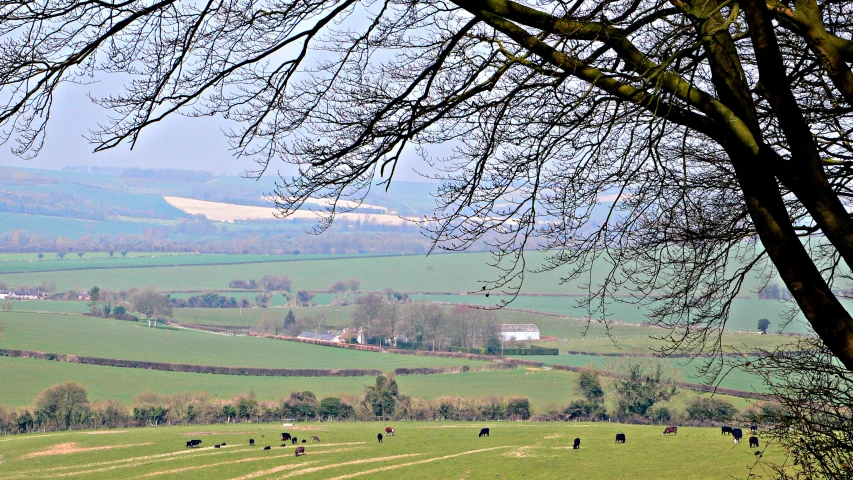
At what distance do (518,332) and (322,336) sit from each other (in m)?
20.4

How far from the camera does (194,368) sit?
57.5 m

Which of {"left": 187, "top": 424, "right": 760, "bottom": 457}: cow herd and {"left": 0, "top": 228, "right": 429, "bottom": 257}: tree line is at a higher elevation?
{"left": 0, "top": 228, "right": 429, "bottom": 257}: tree line

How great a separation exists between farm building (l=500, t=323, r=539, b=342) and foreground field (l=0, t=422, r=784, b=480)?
27773 mm

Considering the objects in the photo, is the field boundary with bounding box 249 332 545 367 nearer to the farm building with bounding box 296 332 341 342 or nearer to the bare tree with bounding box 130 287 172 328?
the farm building with bounding box 296 332 341 342

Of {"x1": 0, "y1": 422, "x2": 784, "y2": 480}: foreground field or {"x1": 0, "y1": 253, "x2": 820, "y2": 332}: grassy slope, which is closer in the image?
{"x1": 0, "y1": 422, "x2": 784, "y2": 480}: foreground field

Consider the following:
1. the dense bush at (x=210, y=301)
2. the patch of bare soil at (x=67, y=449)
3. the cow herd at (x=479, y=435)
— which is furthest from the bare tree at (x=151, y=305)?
the cow herd at (x=479, y=435)

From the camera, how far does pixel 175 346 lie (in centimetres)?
6525

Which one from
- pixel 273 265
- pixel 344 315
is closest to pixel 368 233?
pixel 273 265

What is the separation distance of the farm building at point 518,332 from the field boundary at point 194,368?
1604 cm

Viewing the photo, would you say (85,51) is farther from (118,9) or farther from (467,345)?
(467,345)

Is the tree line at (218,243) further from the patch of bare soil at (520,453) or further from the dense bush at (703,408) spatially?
the patch of bare soil at (520,453)

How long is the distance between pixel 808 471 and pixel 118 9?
601 cm

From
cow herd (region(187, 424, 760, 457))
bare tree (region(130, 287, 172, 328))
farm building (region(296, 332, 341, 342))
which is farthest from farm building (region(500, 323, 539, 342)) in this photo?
bare tree (region(130, 287, 172, 328))

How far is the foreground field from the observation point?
25469mm
